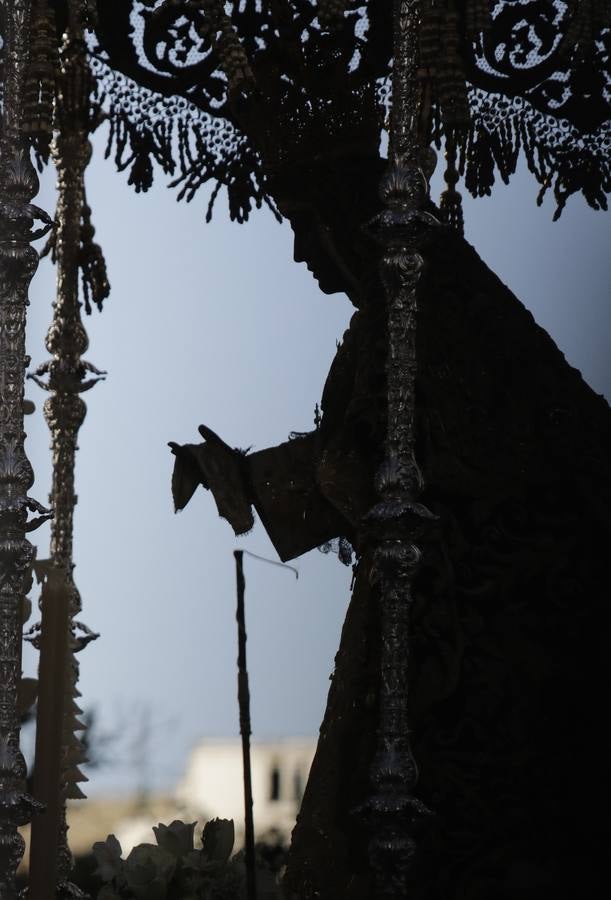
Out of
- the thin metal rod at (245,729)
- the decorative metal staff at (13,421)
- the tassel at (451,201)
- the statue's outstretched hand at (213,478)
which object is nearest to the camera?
the thin metal rod at (245,729)

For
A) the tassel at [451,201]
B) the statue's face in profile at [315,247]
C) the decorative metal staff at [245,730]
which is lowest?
the decorative metal staff at [245,730]

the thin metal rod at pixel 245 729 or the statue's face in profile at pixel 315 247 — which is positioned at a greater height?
the statue's face in profile at pixel 315 247

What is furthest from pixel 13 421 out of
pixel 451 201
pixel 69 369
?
pixel 451 201

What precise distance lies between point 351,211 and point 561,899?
1.42 m

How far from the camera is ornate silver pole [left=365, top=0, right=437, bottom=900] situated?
239cm

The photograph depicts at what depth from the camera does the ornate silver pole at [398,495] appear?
239 centimetres

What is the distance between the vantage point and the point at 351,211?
10.1ft

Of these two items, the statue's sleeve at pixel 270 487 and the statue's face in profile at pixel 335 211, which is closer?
the statue's sleeve at pixel 270 487

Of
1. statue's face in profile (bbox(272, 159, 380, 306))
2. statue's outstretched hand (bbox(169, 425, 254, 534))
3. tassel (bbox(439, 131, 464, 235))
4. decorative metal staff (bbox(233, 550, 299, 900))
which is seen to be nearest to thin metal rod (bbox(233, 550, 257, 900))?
decorative metal staff (bbox(233, 550, 299, 900))

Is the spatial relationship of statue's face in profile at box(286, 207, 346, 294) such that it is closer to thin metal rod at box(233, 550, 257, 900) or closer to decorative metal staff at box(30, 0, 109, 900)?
decorative metal staff at box(30, 0, 109, 900)

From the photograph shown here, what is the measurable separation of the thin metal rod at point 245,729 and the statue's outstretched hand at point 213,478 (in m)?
0.39

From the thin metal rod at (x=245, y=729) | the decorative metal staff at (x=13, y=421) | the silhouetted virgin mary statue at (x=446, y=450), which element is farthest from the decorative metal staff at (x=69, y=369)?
the thin metal rod at (x=245, y=729)

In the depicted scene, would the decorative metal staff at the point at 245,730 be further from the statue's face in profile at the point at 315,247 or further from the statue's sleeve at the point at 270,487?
the statue's face in profile at the point at 315,247

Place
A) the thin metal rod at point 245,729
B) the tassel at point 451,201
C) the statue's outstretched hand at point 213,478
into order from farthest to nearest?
the tassel at point 451,201, the statue's outstretched hand at point 213,478, the thin metal rod at point 245,729
